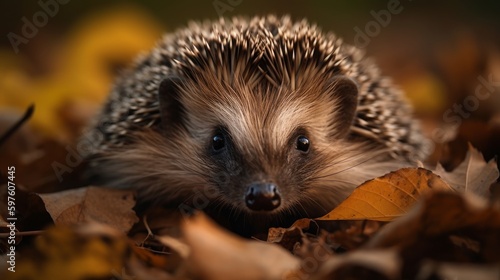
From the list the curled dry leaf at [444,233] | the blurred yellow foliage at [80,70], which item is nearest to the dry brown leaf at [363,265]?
the curled dry leaf at [444,233]

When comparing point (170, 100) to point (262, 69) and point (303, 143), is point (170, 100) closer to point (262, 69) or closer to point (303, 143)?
point (262, 69)

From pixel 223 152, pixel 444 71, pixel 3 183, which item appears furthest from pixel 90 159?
pixel 444 71

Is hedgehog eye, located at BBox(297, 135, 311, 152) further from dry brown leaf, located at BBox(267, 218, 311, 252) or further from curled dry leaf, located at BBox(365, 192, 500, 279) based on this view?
curled dry leaf, located at BBox(365, 192, 500, 279)

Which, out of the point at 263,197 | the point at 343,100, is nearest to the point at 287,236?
the point at 263,197

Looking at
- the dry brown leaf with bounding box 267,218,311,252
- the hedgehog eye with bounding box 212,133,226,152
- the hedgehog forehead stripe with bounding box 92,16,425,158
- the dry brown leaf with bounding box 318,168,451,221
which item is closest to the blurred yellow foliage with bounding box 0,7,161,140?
the hedgehog forehead stripe with bounding box 92,16,425,158

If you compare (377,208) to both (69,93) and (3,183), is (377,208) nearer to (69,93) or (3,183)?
(3,183)

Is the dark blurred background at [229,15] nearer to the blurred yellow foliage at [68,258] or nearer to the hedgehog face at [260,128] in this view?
the hedgehog face at [260,128]

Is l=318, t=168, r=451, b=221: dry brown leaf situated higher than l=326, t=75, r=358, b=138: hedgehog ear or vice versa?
l=326, t=75, r=358, b=138: hedgehog ear
